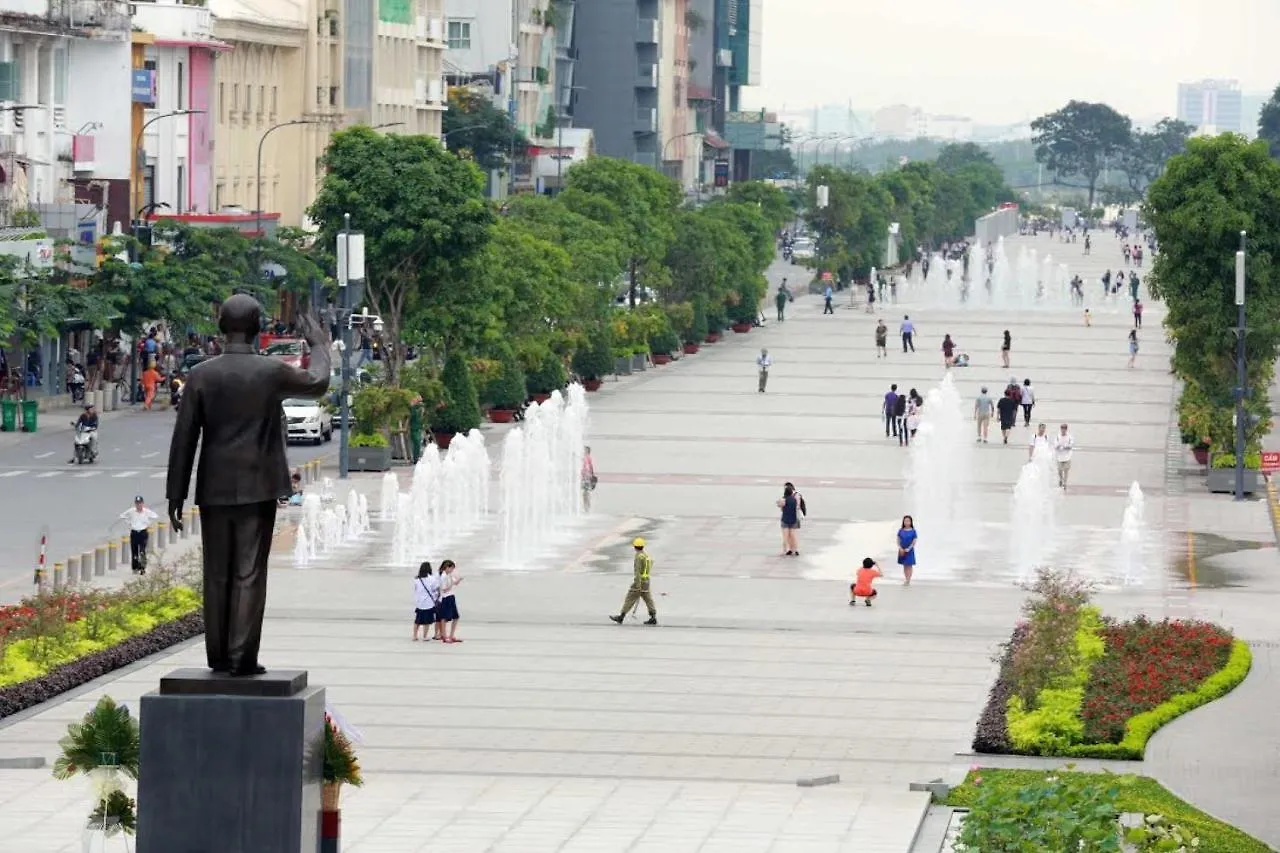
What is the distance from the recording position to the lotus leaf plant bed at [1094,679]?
1198 inches

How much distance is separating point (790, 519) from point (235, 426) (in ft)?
94.4

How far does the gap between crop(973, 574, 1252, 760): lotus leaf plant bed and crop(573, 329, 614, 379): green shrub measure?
141ft

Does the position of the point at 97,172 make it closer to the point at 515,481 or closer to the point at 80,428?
the point at 80,428

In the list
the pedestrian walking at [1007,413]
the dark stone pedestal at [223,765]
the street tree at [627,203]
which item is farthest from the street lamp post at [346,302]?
the dark stone pedestal at [223,765]

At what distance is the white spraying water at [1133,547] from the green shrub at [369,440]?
16.0 m

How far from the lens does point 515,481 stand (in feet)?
172

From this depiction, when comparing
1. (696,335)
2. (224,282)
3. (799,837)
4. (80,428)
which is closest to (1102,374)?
(696,335)

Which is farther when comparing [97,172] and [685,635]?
[97,172]

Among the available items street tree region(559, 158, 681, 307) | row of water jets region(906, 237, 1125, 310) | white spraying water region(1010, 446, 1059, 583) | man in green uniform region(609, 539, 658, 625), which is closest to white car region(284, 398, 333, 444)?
white spraying water region(1010, 446, 1059, 583)

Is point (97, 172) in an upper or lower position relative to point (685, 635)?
upper

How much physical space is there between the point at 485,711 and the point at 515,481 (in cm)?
2006

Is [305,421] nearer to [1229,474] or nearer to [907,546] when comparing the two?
[1229,474]

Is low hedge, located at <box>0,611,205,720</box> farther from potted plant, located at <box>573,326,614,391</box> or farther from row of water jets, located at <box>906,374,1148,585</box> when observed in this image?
potted plant, located at <box>573,326,614,391</box>

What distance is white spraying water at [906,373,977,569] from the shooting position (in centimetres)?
4909
